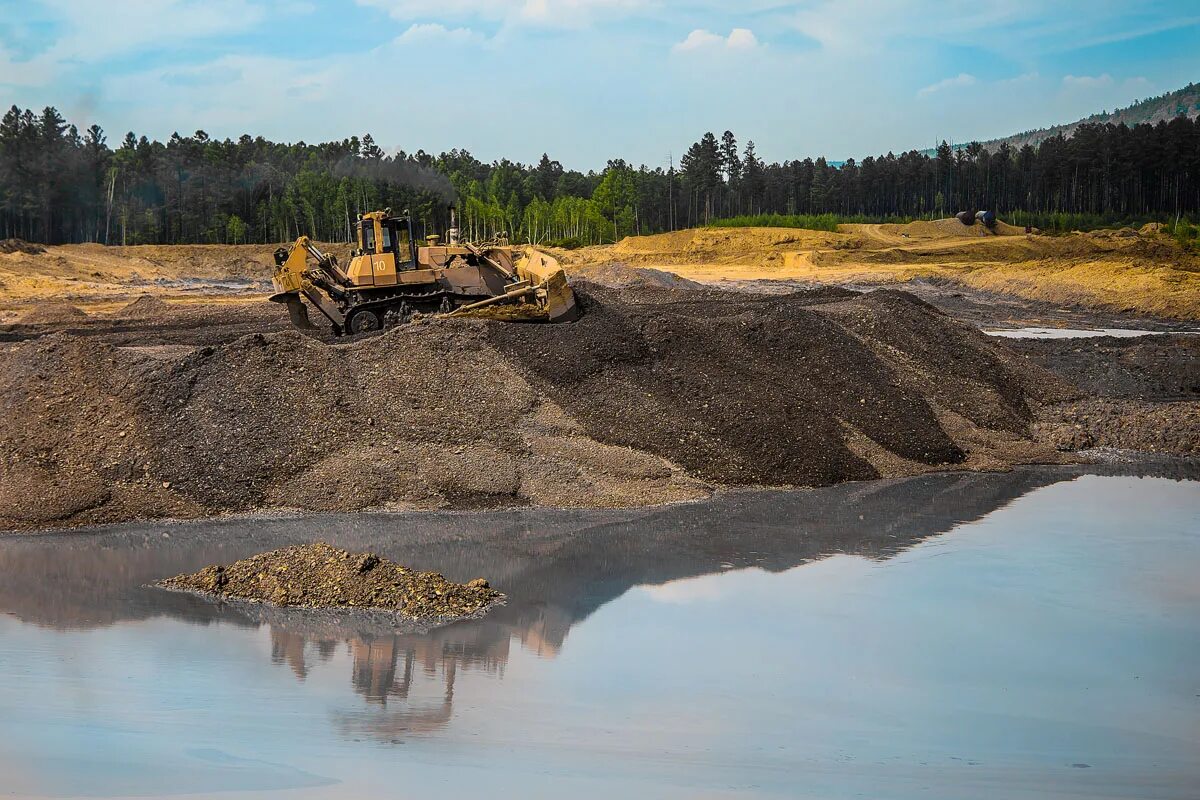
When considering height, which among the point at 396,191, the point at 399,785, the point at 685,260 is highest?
the point at 396,191

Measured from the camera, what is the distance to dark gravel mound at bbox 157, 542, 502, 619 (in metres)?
9.59

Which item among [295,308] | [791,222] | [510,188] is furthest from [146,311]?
[510,188]

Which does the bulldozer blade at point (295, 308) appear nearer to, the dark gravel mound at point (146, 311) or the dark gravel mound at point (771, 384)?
the dark gravel mound at point (771, 384)

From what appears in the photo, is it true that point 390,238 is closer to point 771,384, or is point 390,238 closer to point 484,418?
point 484,418

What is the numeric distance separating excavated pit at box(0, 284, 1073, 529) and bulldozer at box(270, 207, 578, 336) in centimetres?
412

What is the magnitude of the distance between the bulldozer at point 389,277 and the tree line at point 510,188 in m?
40.4

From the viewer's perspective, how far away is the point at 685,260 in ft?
192

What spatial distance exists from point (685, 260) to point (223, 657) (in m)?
51.2

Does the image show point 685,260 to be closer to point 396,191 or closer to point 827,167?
point 396,191

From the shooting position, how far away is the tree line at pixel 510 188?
241 feet

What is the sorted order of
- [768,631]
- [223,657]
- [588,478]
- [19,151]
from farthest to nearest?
[19,151] → [588,478] → [768,631] → [223,657]

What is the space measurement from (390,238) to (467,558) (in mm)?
11879

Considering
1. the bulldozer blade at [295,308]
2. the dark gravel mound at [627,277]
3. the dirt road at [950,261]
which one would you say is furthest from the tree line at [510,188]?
the bulldozer blade at [295,308]

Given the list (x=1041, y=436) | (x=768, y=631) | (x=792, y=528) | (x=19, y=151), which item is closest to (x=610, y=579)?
(x=768, y=631)
